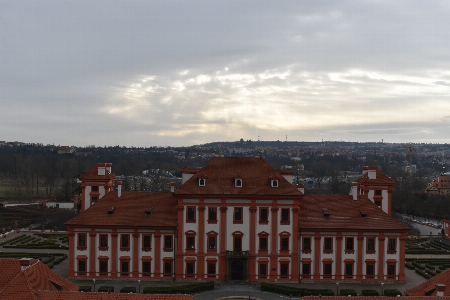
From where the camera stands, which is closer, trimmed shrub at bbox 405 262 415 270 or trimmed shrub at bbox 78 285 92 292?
trimmed shrub at bbox 78 285 92 292

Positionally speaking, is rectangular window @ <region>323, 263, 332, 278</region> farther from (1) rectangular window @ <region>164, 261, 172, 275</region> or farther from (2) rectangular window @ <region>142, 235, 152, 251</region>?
(2) rectangular window @ <region>142, 235, 152, 251</region>

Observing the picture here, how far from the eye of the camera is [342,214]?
4791 centimetres

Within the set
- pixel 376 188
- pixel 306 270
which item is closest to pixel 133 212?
pixel 306 270

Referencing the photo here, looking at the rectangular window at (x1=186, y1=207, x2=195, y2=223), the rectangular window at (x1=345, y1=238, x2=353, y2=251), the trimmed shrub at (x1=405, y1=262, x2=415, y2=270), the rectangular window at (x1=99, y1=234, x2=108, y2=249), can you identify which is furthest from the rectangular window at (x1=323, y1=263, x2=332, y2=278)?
the rectangular window at (x1=99, y1=234, x2=108, y2=249)

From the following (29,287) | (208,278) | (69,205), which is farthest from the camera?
(69,205)

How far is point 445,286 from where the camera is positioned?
29016mm

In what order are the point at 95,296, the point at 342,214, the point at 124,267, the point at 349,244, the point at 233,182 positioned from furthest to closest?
the point at 342,214
the point at 233,182
the point at 349,244
the point at 124,267
the point at 95,296

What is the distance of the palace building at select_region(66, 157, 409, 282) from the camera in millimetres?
45938

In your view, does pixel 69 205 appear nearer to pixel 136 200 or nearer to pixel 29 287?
pixel 136 200

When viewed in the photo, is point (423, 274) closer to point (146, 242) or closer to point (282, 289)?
point (282, 289)

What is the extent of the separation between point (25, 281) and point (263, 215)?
23.9 meters

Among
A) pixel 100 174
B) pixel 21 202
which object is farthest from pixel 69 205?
pixel 100 174

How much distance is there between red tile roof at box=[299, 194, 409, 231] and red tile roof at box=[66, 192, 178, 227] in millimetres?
13307

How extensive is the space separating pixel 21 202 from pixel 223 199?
79.7m
